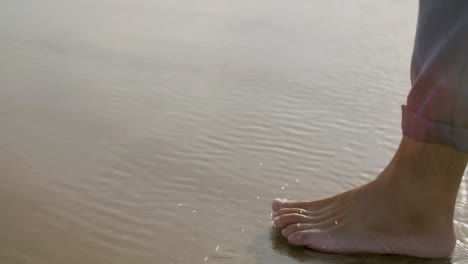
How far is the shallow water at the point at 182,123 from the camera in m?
1.61

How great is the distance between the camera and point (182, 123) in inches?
86.7

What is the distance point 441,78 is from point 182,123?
936 mm

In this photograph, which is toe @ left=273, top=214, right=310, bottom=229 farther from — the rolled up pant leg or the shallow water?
the rolled up pant leg

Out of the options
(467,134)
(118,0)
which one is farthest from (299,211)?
(118,0)

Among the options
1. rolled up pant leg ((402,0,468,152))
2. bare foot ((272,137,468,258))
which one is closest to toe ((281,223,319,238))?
bare foot ((272,137,468,258))

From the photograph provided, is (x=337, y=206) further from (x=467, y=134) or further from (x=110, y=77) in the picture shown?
(x=110, y=77)

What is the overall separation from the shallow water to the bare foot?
43 mm

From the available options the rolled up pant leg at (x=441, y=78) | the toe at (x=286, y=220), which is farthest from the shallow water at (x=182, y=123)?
the rolled up pant leg at (x=441, y=78)

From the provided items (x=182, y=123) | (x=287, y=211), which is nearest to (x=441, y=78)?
(x=287, y=211)

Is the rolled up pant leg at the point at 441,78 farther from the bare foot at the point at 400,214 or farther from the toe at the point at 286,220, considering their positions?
the toe at the point at 286,220

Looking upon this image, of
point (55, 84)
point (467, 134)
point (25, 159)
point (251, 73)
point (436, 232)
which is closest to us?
point (467, 134)

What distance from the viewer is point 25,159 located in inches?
74.8

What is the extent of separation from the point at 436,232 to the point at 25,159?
3.65ft

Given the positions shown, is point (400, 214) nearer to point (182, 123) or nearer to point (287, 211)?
point (287, 211)
